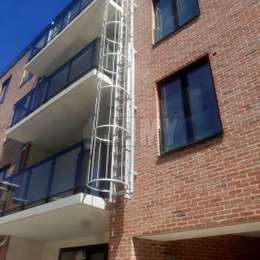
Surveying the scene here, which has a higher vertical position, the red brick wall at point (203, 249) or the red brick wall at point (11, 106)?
the red brick wall at point (11, 106)

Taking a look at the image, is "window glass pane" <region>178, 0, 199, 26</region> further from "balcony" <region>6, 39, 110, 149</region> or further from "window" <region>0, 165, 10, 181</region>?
"window" <region>0, 165, 10, 181</region>

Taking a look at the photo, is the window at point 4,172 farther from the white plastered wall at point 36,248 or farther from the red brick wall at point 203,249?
the red brick wall at point 203,249

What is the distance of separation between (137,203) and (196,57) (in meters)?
3.47

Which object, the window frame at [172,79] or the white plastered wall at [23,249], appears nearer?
the window frame at [172,79]

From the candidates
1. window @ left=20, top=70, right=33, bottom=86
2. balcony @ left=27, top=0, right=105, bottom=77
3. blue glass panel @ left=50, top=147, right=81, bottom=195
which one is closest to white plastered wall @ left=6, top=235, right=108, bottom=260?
blue glass panel @ left=50, top=147, right=81, bottom=195

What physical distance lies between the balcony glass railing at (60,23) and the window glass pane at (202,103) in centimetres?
608

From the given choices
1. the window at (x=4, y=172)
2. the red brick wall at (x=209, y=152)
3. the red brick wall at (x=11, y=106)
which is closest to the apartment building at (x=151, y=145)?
the red brick wall at (x=209, y=152)

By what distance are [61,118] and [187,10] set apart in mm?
5119

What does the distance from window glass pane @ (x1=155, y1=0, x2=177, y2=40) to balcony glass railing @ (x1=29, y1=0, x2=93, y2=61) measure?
3130 mm

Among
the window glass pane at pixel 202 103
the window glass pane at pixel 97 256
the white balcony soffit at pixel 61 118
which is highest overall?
the white balcony soffit at pixel 61 118

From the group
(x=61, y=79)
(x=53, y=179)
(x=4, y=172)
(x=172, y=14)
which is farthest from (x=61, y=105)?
(x=4, y=172)

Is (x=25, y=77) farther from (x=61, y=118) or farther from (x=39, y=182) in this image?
(x=39, y=182)

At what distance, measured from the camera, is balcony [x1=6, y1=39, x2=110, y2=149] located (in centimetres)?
880

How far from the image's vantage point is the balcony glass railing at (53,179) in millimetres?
7148
